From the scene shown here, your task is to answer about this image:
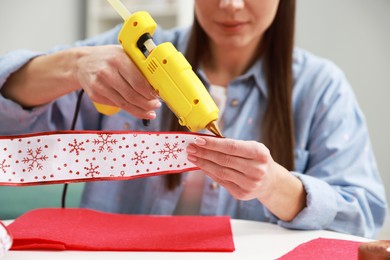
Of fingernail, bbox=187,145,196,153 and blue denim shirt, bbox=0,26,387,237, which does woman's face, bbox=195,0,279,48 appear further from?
fingernail, bbox=187,145,196,153

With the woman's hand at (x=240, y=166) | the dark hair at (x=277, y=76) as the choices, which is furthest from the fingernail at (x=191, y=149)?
the dark hair at (x=277, y=76)

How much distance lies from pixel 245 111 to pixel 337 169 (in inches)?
8.5

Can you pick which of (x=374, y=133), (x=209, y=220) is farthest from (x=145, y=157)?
(x=374, y=133)

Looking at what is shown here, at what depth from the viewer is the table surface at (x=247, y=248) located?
2.19 ft

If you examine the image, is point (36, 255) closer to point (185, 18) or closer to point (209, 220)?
point (209, 220)

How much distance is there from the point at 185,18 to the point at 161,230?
4.87ft

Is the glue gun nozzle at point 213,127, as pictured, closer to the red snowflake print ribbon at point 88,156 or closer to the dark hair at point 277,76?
the red snowflake print ribbon at point 88,156

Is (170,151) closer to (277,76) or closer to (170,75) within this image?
(170,75)

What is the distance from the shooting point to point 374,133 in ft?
6.20

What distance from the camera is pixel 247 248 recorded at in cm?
71

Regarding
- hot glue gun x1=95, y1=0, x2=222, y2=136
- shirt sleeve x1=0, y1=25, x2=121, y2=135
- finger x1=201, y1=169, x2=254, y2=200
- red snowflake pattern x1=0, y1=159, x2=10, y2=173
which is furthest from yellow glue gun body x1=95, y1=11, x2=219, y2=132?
shirt sleeve x1=0, y1=25, x2=121, y2=135

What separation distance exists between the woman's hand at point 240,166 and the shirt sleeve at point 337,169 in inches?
3.3

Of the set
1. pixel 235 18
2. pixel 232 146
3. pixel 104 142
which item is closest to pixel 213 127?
pixel 232 146

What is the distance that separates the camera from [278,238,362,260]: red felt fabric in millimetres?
648
